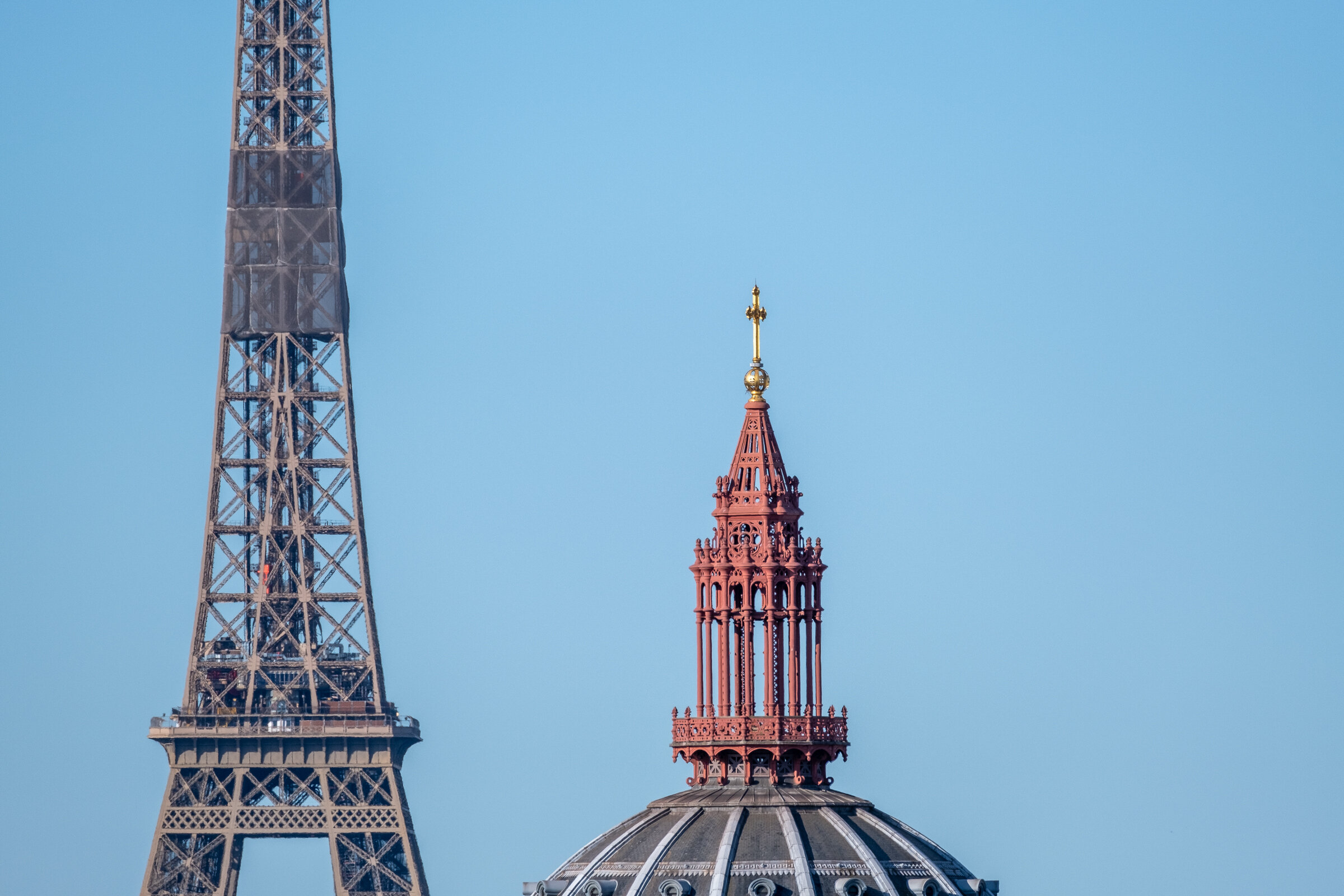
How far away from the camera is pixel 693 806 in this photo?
100500 mm

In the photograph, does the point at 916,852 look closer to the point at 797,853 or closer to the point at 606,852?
the point at 797,853

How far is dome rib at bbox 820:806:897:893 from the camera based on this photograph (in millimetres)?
97812

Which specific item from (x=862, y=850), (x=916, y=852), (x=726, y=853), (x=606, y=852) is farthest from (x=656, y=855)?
(x=916, y=852)

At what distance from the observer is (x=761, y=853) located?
98.1m

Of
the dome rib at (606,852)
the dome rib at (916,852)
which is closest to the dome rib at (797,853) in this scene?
the dome rib at (916,852)

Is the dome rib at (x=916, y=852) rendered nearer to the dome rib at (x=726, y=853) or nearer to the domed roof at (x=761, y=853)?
the domed roof at (x=761, y=853)

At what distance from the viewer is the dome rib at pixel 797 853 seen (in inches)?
3812

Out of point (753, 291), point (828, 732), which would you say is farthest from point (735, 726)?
point (753, 291)

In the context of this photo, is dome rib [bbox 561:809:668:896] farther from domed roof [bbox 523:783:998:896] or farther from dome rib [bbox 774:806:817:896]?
dome rib [bbox 774:806:817:896]

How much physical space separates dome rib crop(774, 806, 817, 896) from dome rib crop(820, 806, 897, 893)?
1039mm

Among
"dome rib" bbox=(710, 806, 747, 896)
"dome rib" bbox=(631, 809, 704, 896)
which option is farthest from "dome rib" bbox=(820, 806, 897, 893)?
"dome rib" bbox=(631, 809, 704, 896)

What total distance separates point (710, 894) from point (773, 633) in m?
9.84

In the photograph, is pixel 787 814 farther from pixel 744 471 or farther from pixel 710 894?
pixel 744 471

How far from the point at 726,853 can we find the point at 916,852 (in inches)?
198
